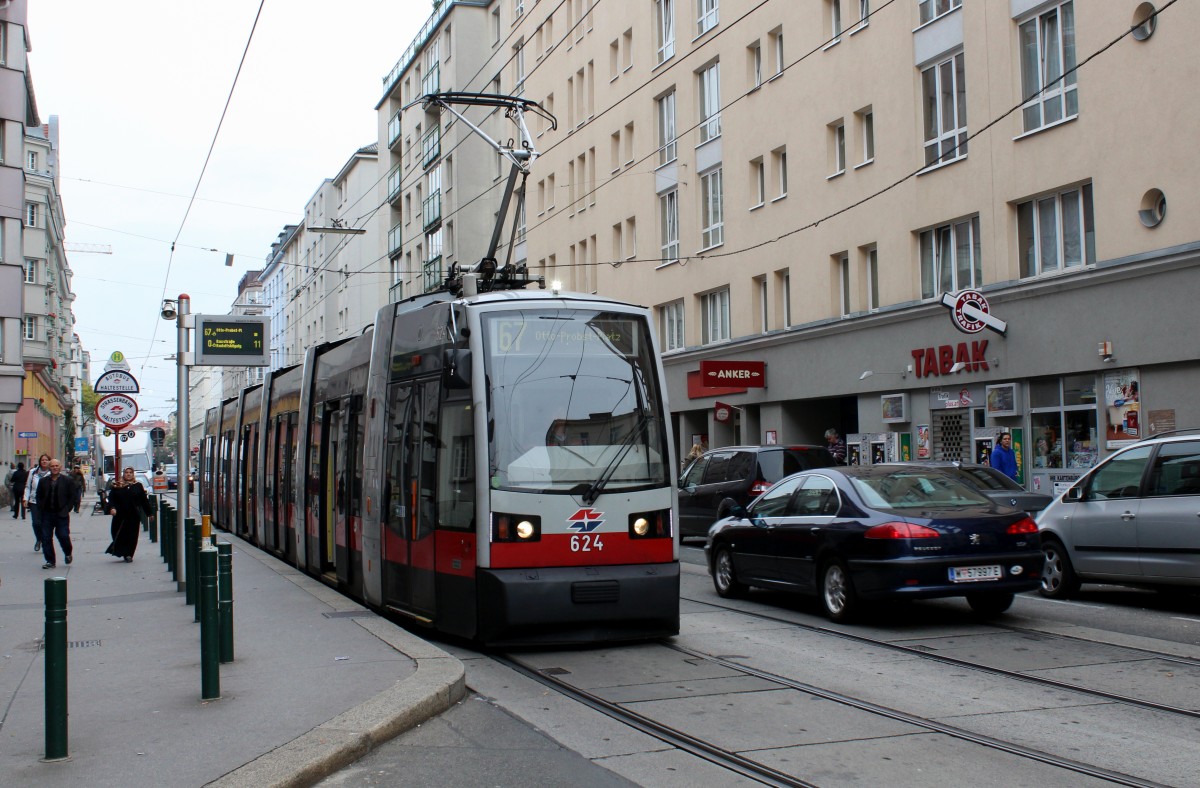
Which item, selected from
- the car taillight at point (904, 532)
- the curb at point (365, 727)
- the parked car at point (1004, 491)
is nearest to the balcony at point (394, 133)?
the parked car at point (1004, 491)

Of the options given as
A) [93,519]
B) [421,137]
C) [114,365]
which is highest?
[421,137]

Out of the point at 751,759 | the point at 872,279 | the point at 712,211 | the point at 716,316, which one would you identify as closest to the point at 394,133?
the point at 712,211

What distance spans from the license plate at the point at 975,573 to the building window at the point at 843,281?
61.0 ft

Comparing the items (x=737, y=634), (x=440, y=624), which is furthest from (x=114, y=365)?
(x=737, y=634)

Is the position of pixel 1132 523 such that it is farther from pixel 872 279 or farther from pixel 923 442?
pixel 872 279

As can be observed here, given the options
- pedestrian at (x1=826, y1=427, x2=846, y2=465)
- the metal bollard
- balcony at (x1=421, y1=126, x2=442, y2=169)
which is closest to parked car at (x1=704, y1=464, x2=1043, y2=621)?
the metal bollard

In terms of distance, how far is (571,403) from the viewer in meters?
9.97

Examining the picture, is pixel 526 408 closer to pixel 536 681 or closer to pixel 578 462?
pixel 578 462

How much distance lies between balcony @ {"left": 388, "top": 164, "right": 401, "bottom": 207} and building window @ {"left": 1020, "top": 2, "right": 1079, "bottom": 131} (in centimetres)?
4712

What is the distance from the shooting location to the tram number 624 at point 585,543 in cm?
976

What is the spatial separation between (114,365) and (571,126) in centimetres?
2877

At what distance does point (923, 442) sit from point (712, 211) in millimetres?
11710

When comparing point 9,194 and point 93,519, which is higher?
point 9,194

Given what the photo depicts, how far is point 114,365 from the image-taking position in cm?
1883
